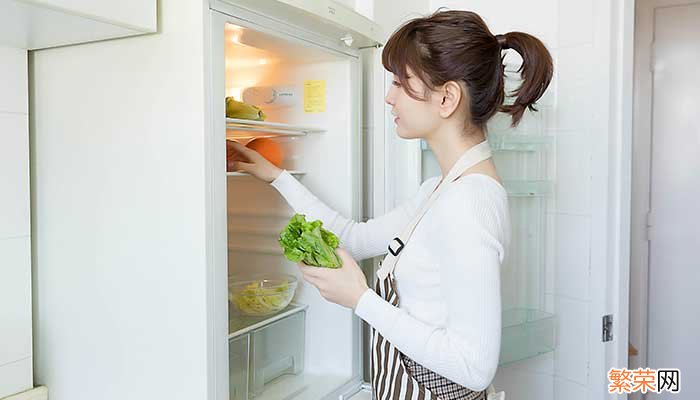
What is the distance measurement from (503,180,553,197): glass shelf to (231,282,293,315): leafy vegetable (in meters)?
0.62

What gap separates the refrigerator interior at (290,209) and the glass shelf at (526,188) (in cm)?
40

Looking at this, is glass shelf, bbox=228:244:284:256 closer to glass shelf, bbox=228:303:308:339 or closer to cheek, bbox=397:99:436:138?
glass shelf, bbox=228:303:308:339

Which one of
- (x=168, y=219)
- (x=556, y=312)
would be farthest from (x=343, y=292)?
(x=556, y=312)

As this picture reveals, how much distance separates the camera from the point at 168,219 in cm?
101

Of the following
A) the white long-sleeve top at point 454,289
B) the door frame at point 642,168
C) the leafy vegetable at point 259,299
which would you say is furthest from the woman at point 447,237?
the door frame at point 642,168

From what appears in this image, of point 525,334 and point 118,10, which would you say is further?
point 525,334

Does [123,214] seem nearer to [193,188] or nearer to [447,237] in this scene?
[193,188]

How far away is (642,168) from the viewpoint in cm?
270

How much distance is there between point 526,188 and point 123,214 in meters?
0.99

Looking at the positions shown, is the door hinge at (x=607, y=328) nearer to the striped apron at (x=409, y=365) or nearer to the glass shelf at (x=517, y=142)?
the glass shelf at (x=517, y=142)

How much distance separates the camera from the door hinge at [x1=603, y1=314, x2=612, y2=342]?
1580 millimetres

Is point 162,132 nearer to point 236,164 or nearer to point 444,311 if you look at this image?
point 236,164

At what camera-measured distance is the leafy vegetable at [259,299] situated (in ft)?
4.41

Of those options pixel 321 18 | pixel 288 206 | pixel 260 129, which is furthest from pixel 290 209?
pixel 321 18
